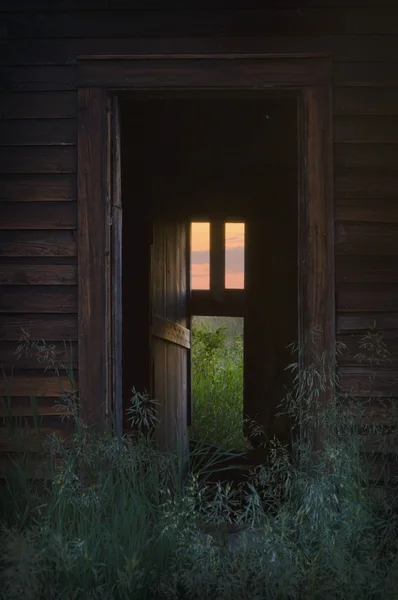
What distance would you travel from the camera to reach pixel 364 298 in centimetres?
435

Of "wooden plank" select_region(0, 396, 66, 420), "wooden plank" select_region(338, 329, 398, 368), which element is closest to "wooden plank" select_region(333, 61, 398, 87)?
"wooden plank" select_region(338, 329, 398, 368)

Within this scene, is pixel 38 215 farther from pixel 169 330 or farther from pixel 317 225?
pixel 169 330

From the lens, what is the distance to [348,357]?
432 cm

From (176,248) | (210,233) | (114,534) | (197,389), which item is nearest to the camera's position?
(114,534)

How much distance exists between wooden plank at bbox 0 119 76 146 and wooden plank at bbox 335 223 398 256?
5.14 feet

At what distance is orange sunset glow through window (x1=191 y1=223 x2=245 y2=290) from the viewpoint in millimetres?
11477

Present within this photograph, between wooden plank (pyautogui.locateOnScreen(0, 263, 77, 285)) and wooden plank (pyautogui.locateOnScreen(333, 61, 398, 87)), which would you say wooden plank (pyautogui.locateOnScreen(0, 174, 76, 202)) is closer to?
wooden plank (pyautogui.locateOnScreen(0, 263, 77, 285))

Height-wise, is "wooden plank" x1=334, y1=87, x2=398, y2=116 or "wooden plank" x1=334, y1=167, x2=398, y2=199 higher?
"wooden plank" x1=334, y1=87, x2=398, y2=116

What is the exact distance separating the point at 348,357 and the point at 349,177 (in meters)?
0.99

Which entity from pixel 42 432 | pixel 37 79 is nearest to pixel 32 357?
pixel 42 432

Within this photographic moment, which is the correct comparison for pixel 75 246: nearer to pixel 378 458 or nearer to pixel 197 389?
pixel 378 458

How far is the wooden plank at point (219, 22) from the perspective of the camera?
4.39 metres

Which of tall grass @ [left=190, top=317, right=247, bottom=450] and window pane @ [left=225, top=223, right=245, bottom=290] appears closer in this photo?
tall grass @ [left=190, top=317, right=247, bottom=450]

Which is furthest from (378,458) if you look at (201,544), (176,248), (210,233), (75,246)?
(210,233)
